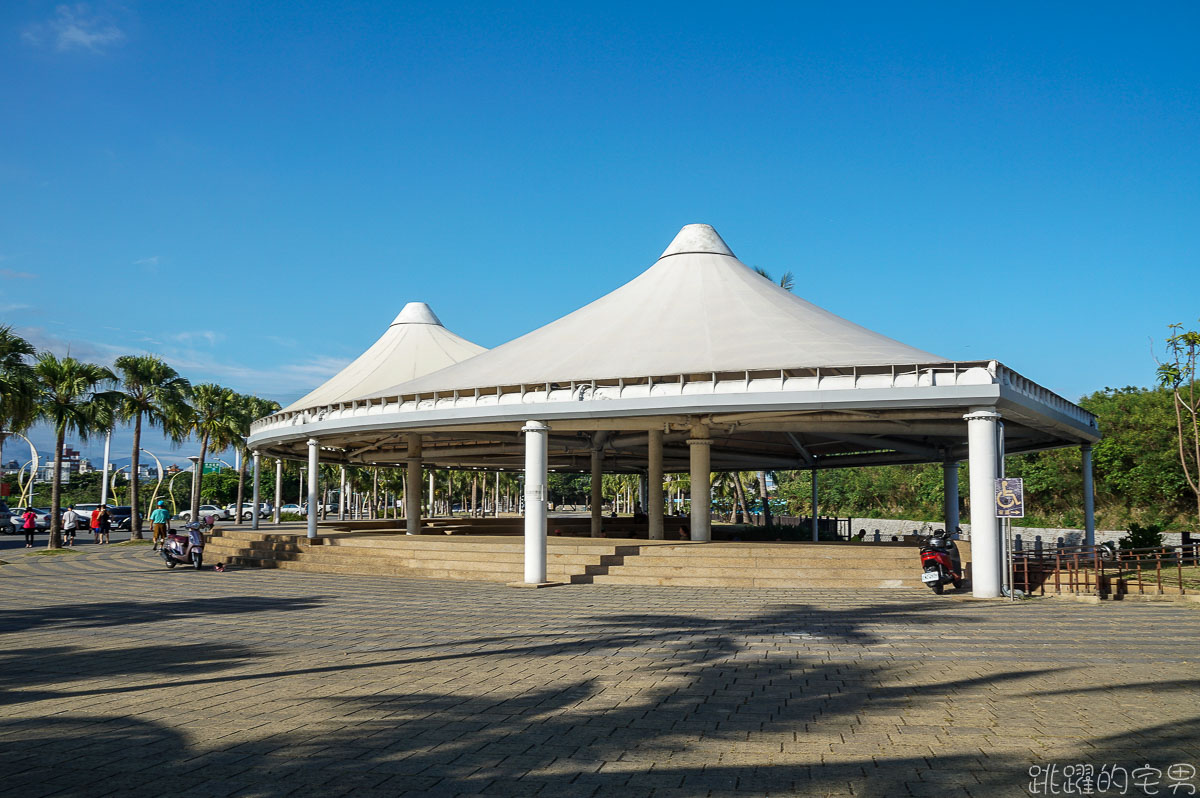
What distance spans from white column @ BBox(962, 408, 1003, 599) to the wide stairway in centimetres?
196

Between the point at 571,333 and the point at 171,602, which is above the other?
the point at 571,333

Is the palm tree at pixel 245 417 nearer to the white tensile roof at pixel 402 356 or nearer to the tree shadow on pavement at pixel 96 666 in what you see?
the white tensile roof at pixel 402 356

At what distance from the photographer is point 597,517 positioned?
3603 cm

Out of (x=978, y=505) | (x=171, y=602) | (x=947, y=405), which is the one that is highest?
(x=947, y=405)

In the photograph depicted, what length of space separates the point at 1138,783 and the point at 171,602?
16.3 m

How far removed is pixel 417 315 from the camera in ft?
147

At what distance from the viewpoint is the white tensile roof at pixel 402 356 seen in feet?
126

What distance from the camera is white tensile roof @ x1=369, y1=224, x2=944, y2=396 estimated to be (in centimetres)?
2158

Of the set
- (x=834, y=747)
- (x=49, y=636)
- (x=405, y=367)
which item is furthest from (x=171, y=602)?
(x=405, y=367)

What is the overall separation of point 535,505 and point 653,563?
333 cm

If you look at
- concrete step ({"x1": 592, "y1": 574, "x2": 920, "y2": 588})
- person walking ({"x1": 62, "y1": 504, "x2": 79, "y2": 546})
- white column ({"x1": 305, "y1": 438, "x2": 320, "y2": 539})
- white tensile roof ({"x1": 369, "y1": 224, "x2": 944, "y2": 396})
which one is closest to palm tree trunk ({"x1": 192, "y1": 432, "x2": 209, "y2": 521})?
person walking ({"x1": 62, "y1": 504, "x2": 79, "y2": 546})

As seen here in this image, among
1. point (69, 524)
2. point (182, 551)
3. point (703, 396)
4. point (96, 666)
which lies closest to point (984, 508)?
point (703, 396)

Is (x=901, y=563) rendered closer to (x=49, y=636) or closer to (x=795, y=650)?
(x=795, y=650)

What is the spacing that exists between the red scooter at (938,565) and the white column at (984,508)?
1.54 ft
